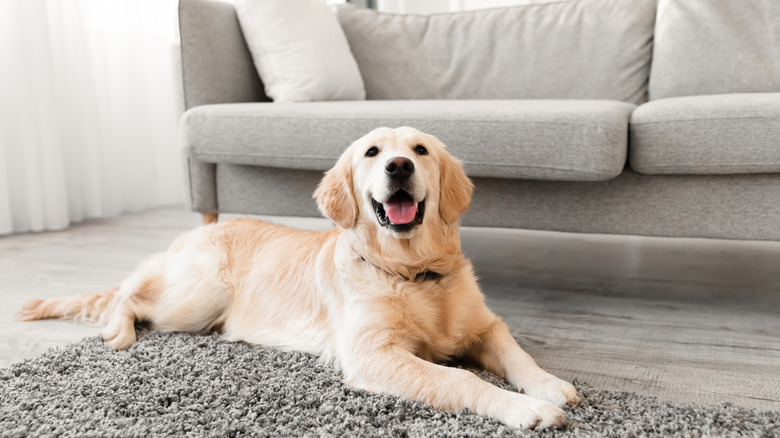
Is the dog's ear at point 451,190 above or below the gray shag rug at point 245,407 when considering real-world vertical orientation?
above

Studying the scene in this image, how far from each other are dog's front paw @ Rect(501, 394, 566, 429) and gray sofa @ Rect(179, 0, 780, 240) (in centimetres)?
98

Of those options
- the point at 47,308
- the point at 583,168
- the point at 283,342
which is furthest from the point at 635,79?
the point at 47,308

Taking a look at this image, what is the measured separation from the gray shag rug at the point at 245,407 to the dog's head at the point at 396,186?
17.6 inches

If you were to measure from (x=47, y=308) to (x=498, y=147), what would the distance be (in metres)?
1.70

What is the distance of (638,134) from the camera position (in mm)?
2143

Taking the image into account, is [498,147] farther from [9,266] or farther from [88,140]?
[88,140]

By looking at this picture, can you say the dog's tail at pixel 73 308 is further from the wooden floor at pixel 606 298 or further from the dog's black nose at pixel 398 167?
the dog's black nose at pixel 398 167

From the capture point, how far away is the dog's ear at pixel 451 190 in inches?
71.2

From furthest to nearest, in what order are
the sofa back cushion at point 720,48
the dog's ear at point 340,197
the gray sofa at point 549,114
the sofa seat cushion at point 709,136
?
the sofa back cushion at point 720,48 < the gray sofa at point 549,114 < the sofa seat cushion at point 709,136 < the dog's ear at point 340,197

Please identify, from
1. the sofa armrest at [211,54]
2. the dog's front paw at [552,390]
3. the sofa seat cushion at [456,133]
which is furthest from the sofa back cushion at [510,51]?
the dog's front paw at [552,390]

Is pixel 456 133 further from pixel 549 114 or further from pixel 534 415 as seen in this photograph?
pixel 534 415

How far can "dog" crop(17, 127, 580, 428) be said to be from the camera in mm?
1506

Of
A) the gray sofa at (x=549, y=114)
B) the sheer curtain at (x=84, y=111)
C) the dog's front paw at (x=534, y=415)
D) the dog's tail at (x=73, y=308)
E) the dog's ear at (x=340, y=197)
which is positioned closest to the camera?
the dog's front paw at (x=534, y=415)

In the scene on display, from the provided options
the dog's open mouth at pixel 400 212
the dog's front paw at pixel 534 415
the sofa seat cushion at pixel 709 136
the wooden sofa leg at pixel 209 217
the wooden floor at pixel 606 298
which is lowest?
the wooden floor at pixel 606 298
